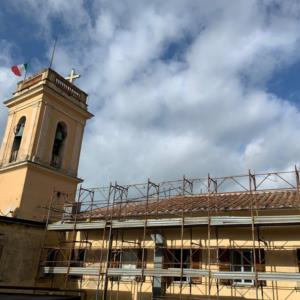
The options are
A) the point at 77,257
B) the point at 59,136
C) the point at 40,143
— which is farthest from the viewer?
the point at 59,136

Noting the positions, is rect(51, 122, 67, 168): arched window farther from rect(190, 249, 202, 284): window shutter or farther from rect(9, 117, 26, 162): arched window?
rect(190, 249, 202, 284): window shutter

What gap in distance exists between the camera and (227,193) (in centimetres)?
1919

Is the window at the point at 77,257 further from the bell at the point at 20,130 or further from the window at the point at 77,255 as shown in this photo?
the bell at the point at 20,130

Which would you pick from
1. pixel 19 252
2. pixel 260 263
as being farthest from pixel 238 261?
pixel 19 252

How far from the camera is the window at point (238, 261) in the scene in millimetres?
14695

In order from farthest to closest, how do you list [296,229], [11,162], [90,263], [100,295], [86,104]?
[86,104] → [11,162] → [90,263] → [100,295] → [296,229]

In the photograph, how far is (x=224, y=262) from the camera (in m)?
15.2

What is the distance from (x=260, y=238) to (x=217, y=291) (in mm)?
2608

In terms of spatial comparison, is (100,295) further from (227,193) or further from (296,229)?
(296,229)

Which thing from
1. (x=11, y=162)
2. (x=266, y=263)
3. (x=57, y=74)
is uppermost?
(x=57, y=74)

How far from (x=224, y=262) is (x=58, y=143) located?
41.4ft

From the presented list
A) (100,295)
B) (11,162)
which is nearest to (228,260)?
(100,295)

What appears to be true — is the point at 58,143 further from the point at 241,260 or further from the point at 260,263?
the point at 260,263

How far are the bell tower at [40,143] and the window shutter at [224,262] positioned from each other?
33.4 feet
